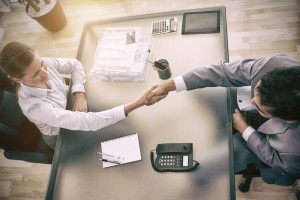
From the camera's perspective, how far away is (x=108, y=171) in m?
1.54

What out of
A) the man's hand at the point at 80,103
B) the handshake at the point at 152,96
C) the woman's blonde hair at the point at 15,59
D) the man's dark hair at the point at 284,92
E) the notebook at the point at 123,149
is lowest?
the notebook at the point at 123,149

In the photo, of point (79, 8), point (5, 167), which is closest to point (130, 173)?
point (5, 167)

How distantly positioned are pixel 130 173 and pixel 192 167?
0.34 metres

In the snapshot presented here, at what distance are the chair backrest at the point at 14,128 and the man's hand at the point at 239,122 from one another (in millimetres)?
1309

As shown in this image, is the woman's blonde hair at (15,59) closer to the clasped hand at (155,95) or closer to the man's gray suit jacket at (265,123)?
the clasped hand at (155,95)

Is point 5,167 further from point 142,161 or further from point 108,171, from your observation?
point 142,161

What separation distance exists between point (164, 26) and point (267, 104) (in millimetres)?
956

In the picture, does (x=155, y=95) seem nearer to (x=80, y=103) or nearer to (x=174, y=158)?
(x=174, y=158)

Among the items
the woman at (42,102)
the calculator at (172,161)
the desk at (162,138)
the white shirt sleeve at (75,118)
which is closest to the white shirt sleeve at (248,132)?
the desk at (162,138)

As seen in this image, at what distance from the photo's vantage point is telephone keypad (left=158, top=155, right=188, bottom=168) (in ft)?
4.70

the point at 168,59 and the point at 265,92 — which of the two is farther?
the point at 168,59

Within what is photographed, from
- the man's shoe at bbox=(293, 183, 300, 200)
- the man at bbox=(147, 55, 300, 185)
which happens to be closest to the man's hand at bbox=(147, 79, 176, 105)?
the man at bbox=(147, 55, 300, 185)

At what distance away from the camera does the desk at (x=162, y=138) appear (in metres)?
1.40

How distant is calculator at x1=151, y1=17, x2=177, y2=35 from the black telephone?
0.84m
